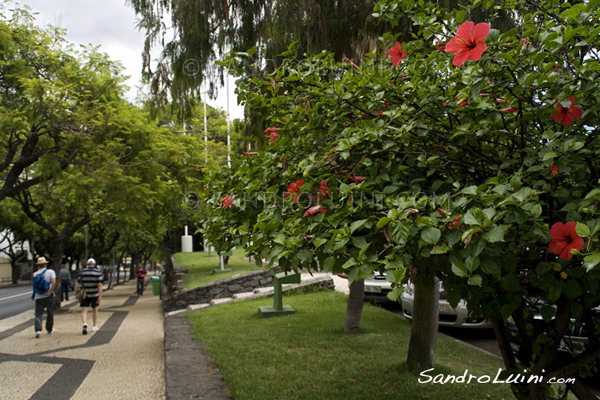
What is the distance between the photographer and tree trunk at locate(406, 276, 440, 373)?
5.91 metres

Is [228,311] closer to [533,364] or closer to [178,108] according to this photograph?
[178,108]

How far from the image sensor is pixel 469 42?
233 centimetres

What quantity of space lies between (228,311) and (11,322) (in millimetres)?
6918

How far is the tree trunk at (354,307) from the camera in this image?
823cm

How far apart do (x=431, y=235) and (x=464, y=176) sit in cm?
118

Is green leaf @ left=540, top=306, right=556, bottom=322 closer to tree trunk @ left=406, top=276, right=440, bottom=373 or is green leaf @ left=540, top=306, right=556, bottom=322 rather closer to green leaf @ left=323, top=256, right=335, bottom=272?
green leaf @ left=323, top=256, right=335, bottom=272

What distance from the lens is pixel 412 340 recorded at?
6.03 m

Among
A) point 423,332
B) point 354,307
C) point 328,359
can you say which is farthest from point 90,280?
point 423,332

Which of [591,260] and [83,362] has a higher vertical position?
[591,260]

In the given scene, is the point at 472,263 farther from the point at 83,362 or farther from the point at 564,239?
the point at 83,362

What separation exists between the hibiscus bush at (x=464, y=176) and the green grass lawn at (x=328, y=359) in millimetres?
2156

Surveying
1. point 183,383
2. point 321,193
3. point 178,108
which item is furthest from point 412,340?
point 178,108

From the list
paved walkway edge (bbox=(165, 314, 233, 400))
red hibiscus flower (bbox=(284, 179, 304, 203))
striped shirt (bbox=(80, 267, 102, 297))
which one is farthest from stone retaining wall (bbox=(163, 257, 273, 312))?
red hibiscus flower (bbox=(284, 179, 304, 203))

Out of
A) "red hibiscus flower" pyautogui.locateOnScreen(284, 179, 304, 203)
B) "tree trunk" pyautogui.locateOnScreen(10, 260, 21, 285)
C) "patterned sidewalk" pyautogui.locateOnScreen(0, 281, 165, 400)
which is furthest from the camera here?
"tree trunk" pyautogui.locateOnScreen(10, 260, 21, 285)
